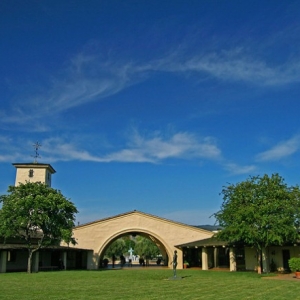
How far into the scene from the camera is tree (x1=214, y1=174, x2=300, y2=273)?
104ft

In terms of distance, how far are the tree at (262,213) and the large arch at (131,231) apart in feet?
43.9

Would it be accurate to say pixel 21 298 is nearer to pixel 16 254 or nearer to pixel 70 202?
pixel 70 202

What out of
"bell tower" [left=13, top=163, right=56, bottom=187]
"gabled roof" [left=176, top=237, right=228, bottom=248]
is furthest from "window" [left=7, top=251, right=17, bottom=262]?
"gabled roof" [left=176, top=237, right=228, bottom=248]

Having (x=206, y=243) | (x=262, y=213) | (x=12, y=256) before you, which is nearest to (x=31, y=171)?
(x=12, y=256)

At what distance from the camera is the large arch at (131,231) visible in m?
47.3

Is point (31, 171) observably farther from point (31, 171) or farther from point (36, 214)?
point (36, 214)

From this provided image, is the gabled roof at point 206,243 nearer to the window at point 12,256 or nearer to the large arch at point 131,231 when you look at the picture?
the large arch at point 131,231

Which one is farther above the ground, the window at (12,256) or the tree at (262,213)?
the tree at (262,213)

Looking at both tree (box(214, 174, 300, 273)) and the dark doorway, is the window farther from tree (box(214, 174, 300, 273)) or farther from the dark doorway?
the dark doorway

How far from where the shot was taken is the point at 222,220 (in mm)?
35000

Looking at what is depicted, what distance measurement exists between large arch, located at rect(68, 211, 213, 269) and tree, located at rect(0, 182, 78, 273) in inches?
355

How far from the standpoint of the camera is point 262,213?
32.1 meters

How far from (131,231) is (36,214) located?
1508 cm

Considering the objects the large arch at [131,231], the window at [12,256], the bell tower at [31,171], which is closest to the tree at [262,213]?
the large arch at [131,231]
